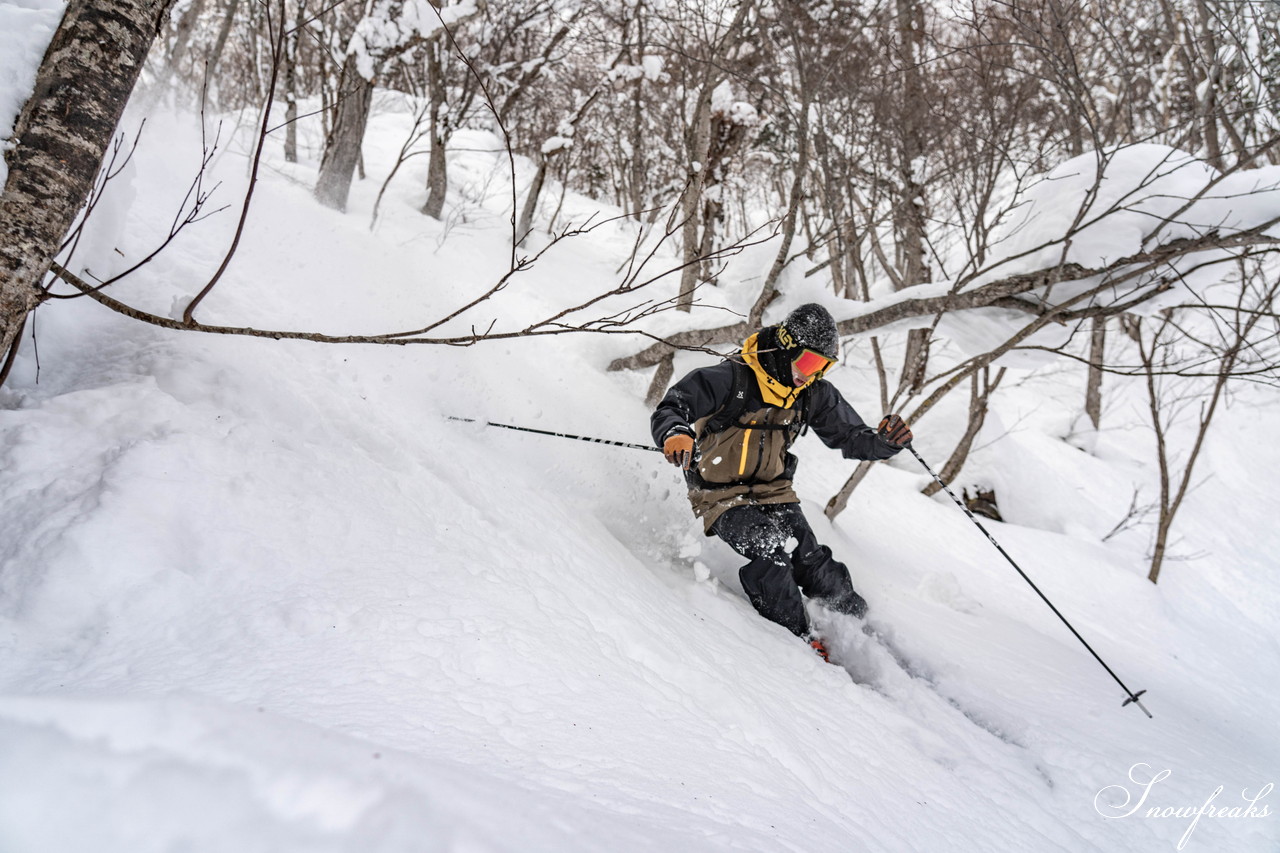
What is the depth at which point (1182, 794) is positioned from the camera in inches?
95.2

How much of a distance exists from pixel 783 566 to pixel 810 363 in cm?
114

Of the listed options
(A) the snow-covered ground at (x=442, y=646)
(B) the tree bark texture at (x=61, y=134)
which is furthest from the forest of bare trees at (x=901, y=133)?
(A) the snow-covered ground at (x=442, y=646)

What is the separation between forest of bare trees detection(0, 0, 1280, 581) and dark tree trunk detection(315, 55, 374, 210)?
28 mm

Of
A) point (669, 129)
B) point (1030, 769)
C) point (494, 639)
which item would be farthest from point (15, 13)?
point (669, 129)

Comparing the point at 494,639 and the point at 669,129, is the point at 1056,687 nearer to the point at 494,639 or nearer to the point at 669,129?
the point at 494,639

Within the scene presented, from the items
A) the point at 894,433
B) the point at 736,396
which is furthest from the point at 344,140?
the point at 894,433

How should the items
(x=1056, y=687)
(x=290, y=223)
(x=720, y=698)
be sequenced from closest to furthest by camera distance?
(x=720, y=698) < (x=1056, y=687) < (x=290, y=223)

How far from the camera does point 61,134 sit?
156cm

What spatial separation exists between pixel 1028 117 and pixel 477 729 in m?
8.80

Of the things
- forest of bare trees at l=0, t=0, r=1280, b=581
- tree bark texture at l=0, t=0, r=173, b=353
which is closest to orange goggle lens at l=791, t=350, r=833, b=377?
forest of bare trees at l=0, t=0, r=1280, b=581

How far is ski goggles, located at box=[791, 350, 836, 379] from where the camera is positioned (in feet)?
10.7

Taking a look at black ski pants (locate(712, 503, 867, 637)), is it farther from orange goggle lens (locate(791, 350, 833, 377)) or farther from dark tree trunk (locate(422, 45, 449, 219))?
dark tree trunk (locate(422, 45, 449, 219))

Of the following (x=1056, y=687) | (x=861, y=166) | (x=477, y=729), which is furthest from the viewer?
(x=861, y=166)

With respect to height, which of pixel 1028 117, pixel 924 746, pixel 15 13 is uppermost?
Result: pixel 1028 117
